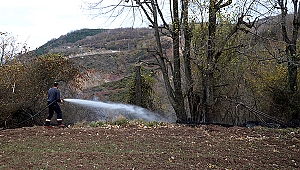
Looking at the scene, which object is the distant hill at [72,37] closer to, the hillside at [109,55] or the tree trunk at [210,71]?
the hillside at [109,55]

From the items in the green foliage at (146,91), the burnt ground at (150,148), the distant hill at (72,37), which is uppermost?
the distant hill at (72,37)

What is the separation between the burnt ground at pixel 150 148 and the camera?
5.82 metres

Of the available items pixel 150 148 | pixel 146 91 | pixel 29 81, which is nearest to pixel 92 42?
pixel 146 91

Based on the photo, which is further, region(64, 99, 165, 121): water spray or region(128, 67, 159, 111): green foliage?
region(128, 67, 159, 111): green foliage

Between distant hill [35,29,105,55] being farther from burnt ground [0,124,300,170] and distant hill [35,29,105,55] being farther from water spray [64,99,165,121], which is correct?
burnt ground [0,124,300,170]

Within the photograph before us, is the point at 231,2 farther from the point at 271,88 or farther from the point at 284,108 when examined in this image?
the point at 284,108

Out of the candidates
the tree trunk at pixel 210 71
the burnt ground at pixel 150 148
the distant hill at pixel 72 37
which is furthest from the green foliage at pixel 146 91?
the distant hill at pixel 72 37

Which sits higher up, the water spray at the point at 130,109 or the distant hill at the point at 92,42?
the distant hill at the point at 92,42

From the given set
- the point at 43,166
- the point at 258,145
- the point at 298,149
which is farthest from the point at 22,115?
the point at 298,149

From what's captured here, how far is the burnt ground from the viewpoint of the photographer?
229 inches

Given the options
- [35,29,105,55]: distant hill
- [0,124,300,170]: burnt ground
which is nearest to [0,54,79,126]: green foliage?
[0,124,300,170]: burnt ground

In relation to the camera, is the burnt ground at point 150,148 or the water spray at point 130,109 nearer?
the burnt ground at point 150,148

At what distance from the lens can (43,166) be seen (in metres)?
5.54

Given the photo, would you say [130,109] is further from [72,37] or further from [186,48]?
[72,37]
